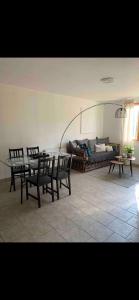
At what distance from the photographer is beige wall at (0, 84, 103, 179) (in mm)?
4066

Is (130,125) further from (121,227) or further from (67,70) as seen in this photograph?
(121,227)

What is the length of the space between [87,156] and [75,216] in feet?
8.23

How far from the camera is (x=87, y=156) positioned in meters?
5.04

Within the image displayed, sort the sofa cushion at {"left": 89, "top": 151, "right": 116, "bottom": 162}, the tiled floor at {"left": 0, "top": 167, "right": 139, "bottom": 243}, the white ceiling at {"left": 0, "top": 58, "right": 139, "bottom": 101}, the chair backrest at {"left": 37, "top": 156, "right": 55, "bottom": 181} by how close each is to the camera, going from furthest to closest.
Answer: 1. the sofa cushion at {"left": 89, "top": 151, "right": 116, "bottom": 162}
2. the chair backrest at {"left": 37, "top": 156, "right": 55, "bottom": 181}
3. the white ceiling at {"left": 0, "top": 58, "right": 139, "bottom": 101}
4. the tiled floor at {"left": 0, "top": 167, "right": 139, "bottom": 243}

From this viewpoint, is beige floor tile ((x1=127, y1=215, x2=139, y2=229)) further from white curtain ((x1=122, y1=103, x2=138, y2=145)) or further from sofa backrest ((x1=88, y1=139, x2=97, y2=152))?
white curtain ((x1=122, y1=103, x2=138, y2=145))

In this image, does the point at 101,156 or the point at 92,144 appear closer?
the point at 101,156

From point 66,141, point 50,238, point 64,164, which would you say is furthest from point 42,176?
point 66,141

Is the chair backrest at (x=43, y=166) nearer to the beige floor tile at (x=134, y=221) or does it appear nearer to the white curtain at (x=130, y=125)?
the beige floor tile at (x=134, y=221)

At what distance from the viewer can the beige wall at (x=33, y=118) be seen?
13.3 ft

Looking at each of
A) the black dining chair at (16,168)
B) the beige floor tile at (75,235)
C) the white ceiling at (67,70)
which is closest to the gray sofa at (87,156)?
the black dining chair at (16,168)

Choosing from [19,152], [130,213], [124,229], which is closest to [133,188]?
[130,213]

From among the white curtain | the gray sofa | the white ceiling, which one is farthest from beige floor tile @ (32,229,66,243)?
the white curtain

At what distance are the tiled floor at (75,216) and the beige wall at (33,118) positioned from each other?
48.1 inches
